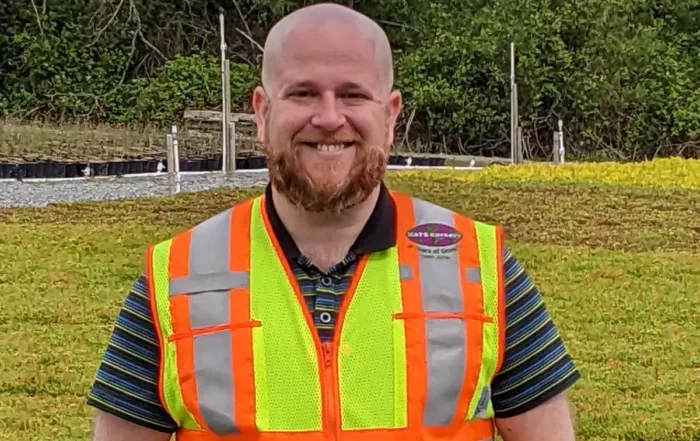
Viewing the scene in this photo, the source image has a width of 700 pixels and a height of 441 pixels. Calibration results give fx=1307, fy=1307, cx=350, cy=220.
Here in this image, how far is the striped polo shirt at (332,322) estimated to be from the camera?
1.93 metres

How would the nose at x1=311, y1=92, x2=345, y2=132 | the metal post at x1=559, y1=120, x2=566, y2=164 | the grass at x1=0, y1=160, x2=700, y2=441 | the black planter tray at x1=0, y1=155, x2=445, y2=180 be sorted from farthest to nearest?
the metal post at x1=559, y1=120, x2=566, y2=164
the black planter tray at x1=0, y1=155, x2=445, y2=180
the grass at x1=0, y1=160, x2=700, y2=441
the nose at x1=311, y1=92, x2=345, y2=132

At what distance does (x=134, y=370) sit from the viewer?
1.95 m

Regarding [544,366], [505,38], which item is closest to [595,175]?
[505,38]

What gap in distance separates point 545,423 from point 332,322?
0.36 metres

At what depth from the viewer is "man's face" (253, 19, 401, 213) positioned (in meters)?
1.86

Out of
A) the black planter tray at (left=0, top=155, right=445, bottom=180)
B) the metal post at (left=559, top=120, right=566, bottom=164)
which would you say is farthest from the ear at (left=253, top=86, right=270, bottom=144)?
the metal post at (left=559, top=120, right=566, bottom=164)

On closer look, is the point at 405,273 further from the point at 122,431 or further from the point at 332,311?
the point at 122,431

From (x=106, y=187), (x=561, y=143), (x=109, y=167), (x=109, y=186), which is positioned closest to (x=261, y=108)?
(x=106, y=187)

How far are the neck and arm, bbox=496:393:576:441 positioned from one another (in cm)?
36

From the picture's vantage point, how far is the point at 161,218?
35.9 ft

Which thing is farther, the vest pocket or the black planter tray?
the black planter tray

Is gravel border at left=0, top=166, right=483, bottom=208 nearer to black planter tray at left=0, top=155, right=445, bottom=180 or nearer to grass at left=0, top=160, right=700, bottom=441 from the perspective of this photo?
black planter tray at left=0, top=155, right=445, bottom=180

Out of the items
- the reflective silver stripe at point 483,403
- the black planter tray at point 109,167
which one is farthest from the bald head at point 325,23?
the black planter tray at point 109,167

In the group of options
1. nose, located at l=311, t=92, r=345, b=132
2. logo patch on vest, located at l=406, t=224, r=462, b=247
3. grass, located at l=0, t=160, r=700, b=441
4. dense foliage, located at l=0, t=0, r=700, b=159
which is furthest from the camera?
dense foliage, located at l=0, t=0, r=700, b=159
